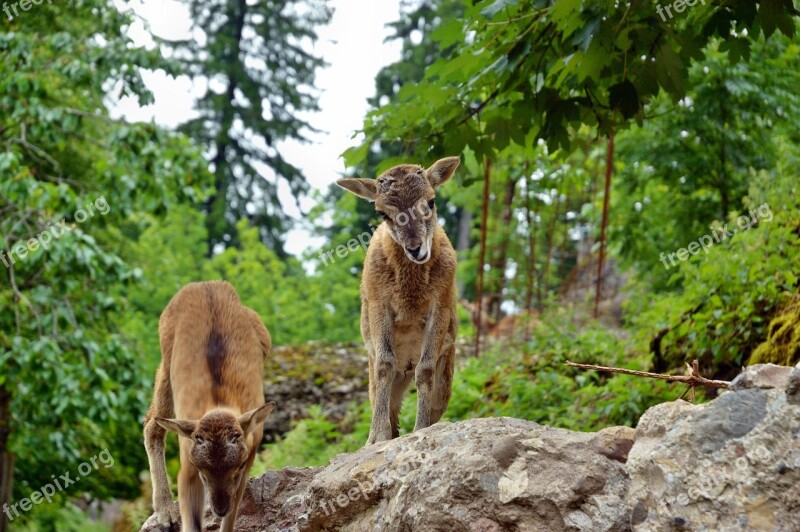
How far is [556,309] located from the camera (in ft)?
52.0

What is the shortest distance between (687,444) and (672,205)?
12057 millimetres

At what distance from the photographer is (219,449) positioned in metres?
5.41

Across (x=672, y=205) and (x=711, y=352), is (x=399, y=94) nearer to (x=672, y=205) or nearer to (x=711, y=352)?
(x=711, y=352)

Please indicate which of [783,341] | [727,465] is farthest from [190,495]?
[783,341]

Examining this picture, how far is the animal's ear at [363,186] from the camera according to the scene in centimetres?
615

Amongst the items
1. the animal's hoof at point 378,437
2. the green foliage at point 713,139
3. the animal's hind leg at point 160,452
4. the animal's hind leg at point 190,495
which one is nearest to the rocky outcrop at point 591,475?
the animal's hoof at point 378,437

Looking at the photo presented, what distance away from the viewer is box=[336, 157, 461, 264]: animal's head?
19.0ft

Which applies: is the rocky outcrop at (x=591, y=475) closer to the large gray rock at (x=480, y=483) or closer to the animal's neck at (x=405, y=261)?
the large gray rock at (x=480, y=483)

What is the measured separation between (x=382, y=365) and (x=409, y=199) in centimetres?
114

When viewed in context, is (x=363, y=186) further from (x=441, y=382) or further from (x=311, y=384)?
(x=311, y=384)

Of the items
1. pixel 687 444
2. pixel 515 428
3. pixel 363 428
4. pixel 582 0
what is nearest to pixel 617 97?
pixel 582 0

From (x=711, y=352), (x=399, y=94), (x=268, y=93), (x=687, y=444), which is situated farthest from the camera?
(x=268, y=93)

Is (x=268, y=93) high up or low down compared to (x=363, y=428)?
up

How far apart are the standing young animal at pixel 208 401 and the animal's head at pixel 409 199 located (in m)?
1.28
